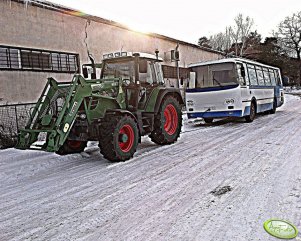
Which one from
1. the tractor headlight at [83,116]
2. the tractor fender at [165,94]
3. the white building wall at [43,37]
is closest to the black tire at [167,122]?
the tractor fender at [165,94]

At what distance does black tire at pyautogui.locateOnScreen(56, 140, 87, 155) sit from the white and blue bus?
17.3ft

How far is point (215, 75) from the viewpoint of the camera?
393 inches

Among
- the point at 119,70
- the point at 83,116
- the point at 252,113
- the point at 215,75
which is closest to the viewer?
the point at 83,116

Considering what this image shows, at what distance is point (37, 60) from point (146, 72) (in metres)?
6.30

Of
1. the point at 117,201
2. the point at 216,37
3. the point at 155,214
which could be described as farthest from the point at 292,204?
the point at 216,37

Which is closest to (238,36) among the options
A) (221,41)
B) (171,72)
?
(221,41)

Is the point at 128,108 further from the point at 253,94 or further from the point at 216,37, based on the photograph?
the point at 216,37

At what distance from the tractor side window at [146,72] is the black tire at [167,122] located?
66 centimetres

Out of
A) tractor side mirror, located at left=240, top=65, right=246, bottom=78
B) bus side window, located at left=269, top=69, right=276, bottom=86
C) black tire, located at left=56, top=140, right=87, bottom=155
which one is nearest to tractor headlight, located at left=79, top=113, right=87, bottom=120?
black tire, located at left=56, top=140, right=87, bottom=155

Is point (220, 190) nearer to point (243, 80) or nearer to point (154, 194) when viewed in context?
point (154, 194)

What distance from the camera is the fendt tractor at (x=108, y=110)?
15.9ft

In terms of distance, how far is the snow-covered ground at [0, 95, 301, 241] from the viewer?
2.69m

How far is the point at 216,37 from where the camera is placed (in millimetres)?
59188

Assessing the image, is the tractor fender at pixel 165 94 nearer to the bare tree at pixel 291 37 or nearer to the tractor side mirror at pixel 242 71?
the tractor side mirror at pixel 242 71
